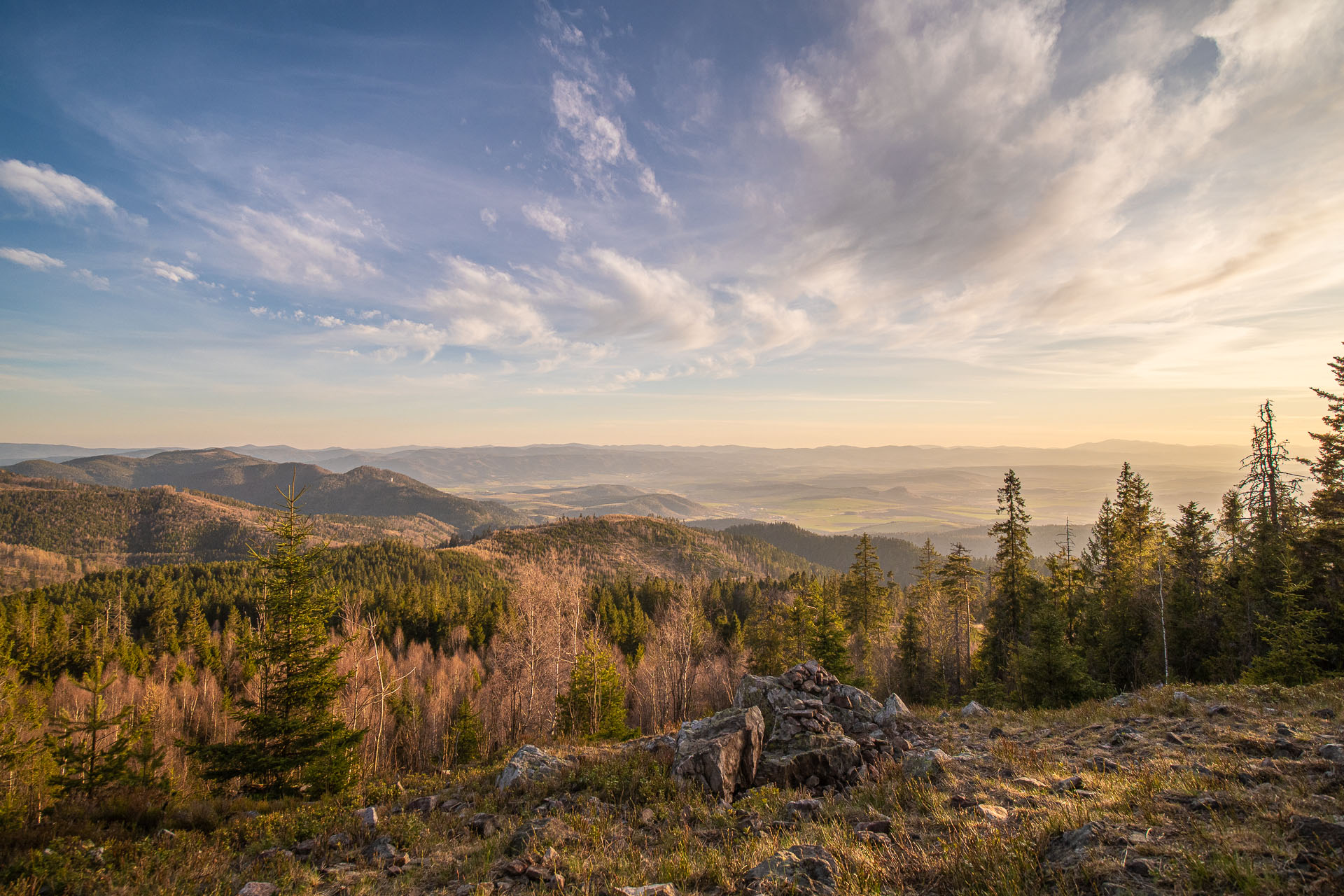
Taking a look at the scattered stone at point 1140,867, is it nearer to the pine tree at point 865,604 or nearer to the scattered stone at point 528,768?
the scattered stone at point 528,768

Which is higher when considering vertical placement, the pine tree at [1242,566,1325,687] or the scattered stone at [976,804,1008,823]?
the scattered stone at [976,804,1008,823]

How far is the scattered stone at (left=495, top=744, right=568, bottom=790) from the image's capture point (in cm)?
1366

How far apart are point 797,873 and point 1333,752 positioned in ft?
31.9

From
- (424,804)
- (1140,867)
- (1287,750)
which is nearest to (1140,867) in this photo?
(1140,867)

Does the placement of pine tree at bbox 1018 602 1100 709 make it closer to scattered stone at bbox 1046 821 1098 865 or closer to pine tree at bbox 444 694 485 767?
→ scattered stone at bbox 1046 821 1098 865

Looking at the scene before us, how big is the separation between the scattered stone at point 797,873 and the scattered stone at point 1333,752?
8868mm

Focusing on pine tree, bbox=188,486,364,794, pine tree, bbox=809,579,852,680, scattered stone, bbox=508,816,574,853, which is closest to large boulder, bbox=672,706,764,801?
scattered stone, bbox=508,816,574,853

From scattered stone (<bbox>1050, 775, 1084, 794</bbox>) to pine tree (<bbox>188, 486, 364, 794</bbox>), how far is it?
20.7 meters

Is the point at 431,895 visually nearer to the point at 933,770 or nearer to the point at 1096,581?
the point at 933,770

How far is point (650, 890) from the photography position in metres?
6.88

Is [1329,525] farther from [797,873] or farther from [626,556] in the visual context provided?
[626,556]

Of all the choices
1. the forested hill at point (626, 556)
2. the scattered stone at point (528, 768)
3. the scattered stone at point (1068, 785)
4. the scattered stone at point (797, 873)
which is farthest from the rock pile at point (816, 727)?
the forested hill at point (626, 556)

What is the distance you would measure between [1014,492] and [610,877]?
35.1m

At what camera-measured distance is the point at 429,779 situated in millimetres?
15234
